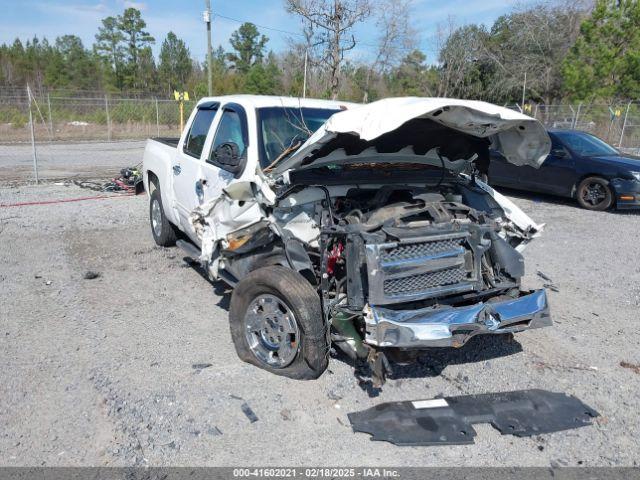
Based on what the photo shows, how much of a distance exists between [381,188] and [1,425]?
3.07 m

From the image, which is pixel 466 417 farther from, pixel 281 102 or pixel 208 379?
pixel 281 102

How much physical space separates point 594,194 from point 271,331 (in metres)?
8.81

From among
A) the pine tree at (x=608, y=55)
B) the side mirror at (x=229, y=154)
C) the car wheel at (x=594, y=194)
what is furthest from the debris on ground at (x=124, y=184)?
the pine tree at (x=608, y=55)

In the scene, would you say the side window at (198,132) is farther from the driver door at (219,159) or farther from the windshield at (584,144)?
the windshield at (584,144)

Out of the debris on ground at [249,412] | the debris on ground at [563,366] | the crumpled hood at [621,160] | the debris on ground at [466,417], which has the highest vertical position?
the crumpled hood at [621,160]

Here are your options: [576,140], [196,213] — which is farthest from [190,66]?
[196,213]

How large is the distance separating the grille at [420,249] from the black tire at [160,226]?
12.8 ft

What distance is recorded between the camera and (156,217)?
7039mm

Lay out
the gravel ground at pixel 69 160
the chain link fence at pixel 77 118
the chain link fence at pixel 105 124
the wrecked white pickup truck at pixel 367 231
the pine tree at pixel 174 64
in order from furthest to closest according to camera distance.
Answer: the pine tree at pixel 174 64, the chain link fence at pixel 77 118, the chain link fence at pixel 105 124, the gravel ground at pixel 69 160, the wrecked white pickup truck at pixel 367 231

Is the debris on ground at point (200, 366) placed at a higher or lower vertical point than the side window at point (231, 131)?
lower

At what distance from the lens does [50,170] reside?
48.3ft

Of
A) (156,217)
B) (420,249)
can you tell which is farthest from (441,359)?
(156,217)

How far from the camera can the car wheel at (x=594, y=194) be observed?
10172mm

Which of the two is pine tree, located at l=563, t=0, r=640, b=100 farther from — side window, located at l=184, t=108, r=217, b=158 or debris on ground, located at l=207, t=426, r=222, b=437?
debris on ground, located at l=207, t=426, r=222, b=437
